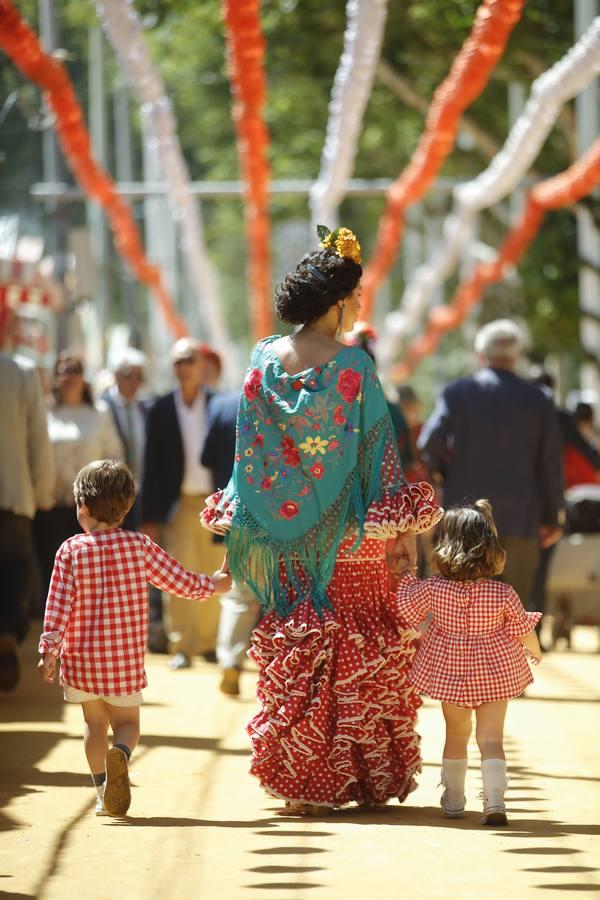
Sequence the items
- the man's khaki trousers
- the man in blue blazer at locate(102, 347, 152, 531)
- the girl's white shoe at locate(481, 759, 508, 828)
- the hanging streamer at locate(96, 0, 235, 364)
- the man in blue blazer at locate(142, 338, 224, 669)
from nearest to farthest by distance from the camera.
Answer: the girl's white shoe at locate(481, 759, 508, 828) < the man in blue blazer at locate(142, 338, 224, 669) < the man's khaki trousers < the man in blue blazer at locate(102, 347, 152, 531) < the hanging streamer at locate(96, 0, 235, 364)

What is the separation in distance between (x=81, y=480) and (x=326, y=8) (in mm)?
19851

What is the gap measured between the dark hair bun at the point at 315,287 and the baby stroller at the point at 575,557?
25.2 feet

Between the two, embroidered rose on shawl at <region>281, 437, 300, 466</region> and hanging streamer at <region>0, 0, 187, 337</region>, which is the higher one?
hanging streamer at <region>0, 0, 187, 337</region>

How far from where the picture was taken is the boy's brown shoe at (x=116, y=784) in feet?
21.3

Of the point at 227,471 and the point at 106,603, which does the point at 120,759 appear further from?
the point at 227,471

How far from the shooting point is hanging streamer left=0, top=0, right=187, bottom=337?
1414cm

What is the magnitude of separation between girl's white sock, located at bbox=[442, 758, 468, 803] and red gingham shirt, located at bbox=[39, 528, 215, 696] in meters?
1.03

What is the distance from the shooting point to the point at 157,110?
63.8ft

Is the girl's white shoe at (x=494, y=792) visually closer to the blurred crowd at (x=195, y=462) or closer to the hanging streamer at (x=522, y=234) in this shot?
the blurred crowd at (x=195, y=462)

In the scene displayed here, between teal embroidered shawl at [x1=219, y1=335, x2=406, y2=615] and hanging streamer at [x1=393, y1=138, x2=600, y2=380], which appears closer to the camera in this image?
teal embroidered shawl at [x1=219, y1=335, x2=406, y2=615]

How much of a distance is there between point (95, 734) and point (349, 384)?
1.51 metres

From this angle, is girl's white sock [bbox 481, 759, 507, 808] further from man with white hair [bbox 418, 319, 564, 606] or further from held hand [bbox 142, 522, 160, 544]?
held hand [bbox 142, 522, 160, 544]

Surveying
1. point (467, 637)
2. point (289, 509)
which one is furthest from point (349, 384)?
point (467, 637)

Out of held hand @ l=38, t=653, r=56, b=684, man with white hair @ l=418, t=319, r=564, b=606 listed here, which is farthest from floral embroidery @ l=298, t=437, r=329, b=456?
man with white hair @ l=418, t=319, r=564, b=606
